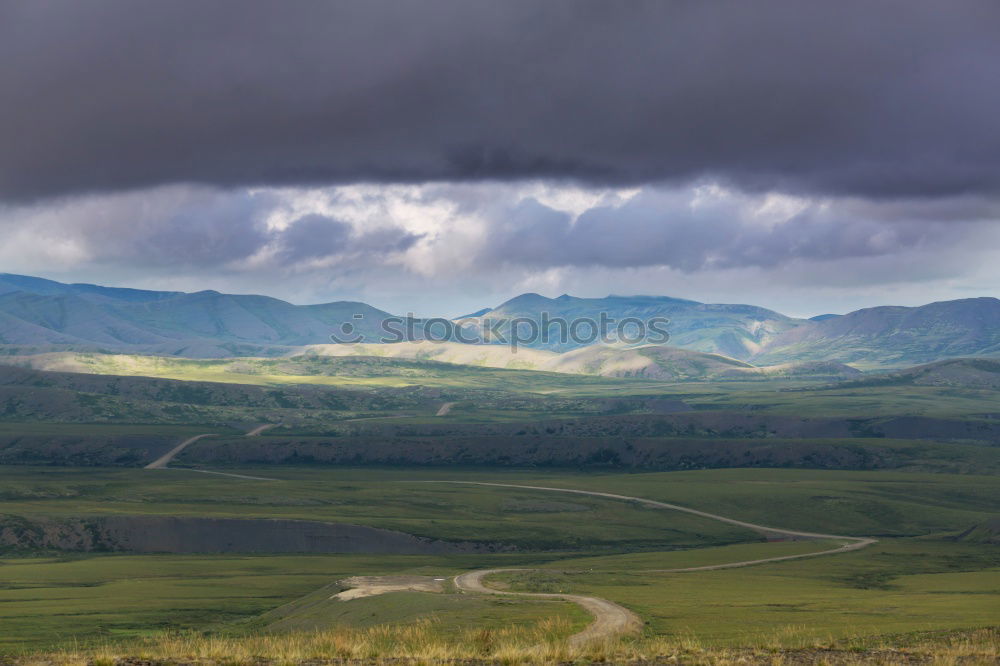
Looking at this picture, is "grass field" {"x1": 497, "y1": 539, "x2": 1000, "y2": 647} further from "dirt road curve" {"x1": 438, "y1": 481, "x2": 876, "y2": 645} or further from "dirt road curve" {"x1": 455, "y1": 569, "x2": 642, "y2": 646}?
"dirt road curve" {"x1": 438, "y1": 481, "x2": 876, "y2": 645}

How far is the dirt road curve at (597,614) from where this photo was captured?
164ft

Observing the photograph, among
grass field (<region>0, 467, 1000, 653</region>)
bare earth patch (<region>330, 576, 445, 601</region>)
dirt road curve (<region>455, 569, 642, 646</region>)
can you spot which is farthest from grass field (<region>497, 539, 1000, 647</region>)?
bare earth patch (<region>330, 576, 445, 601</region>)

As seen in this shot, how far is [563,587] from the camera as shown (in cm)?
7262

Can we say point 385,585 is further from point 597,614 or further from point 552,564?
point 552,564

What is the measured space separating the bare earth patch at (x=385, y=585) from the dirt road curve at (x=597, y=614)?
2.37 metres

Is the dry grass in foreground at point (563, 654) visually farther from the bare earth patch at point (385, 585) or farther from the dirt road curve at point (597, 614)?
the bare earth patch at point (385, 585)

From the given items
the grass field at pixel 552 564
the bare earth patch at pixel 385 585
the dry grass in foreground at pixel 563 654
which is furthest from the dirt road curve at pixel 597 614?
the dry grass in foreground at pixel 563 654

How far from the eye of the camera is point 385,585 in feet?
247

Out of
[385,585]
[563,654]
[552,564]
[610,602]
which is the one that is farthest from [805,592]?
[563,654]

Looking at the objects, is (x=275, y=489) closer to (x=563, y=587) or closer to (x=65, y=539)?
(x=65, y=539)

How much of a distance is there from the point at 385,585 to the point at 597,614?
22.6 meters

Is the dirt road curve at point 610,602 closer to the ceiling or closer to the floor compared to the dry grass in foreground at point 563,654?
closer to the floor

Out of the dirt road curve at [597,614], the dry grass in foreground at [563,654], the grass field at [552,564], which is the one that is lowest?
the grass field at [552,564]

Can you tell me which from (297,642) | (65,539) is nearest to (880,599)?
(297,642)
